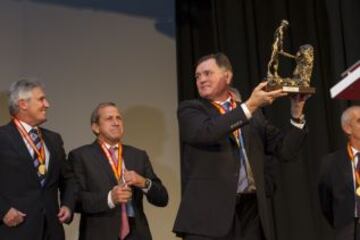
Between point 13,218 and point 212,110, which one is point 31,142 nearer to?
point 13,218

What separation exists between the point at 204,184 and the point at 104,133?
1162 mm

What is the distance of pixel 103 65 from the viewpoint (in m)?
5.59

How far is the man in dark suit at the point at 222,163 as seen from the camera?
2900 mm

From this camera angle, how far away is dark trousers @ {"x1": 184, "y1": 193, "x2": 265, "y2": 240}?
300 centimetres

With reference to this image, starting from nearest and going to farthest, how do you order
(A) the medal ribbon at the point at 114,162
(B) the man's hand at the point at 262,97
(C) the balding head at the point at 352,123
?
(B) the man's hand at the point at 262,97 → (A) the medal ribbon at the point at 114,162 → (C) the balding head at the point at 352,123

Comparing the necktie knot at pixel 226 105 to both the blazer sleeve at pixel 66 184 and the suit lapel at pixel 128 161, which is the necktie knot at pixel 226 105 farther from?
the blazer sleeve at pixel 66 184

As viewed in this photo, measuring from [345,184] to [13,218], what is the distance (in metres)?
2.05

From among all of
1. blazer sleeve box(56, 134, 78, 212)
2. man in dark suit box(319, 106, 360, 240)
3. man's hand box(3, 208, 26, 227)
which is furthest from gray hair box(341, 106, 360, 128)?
man's hand box(3, 208, 26, 227)

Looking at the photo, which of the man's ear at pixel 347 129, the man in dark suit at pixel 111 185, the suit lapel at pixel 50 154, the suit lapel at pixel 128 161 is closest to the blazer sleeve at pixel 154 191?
the man in dark suit at pixel 111 185

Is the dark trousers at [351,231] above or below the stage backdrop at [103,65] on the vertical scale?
below

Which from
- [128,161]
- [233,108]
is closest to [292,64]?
[128,161]

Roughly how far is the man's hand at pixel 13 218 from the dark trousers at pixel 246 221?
960 mm

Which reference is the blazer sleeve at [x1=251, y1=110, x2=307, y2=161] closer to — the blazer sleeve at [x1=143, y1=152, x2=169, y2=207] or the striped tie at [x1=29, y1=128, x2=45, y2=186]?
the blazer sleeve at [x1=143, y1=152, x2=169, y2=207]

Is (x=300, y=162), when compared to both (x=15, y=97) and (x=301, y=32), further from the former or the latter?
(x=15, y=97)
